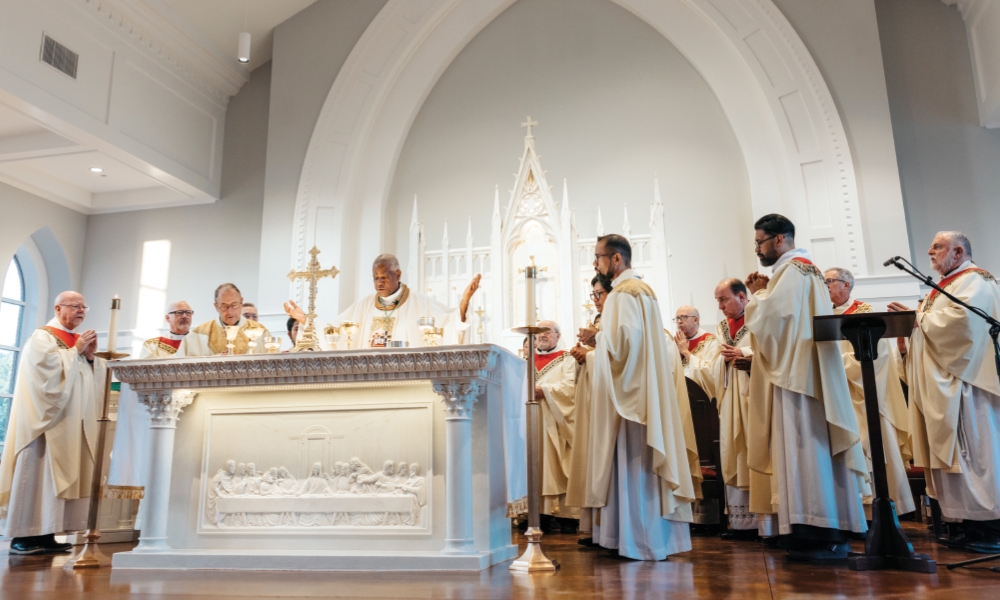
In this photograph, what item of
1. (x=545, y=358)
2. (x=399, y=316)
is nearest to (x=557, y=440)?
(x=545, y=358)

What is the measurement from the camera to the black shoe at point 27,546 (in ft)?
17.9

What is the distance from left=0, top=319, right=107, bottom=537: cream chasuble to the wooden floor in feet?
4.86

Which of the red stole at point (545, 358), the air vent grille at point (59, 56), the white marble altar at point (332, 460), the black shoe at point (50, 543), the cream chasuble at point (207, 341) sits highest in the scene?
the air vent grille at point (59, 56)

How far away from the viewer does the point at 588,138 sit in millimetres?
9375

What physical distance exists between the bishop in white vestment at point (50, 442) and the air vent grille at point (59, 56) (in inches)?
107

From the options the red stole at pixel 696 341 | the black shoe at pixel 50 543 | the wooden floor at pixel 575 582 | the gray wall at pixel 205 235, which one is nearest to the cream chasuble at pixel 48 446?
the black shoe at pixel 50 543

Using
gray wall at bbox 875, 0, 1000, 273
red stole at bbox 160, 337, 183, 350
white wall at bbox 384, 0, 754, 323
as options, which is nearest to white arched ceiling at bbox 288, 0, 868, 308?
white wall at bbox 384, 0, 754, 323

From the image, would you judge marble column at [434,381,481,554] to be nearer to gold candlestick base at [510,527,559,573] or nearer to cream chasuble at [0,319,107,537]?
gold candlestick base at [510,527,559,573]

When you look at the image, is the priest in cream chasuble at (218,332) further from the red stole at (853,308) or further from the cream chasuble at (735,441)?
the red stole at (853,308)

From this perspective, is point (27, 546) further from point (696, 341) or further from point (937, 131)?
point (937, 131)

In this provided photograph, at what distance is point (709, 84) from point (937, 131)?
8.05ft

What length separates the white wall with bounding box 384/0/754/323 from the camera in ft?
29.1

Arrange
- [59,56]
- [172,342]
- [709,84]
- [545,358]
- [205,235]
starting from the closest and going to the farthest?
[172,342] < [545,358] < [59,56] < [709,84] < [205,235]

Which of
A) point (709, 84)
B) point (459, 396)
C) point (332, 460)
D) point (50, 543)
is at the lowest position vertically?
point (50, 543)
